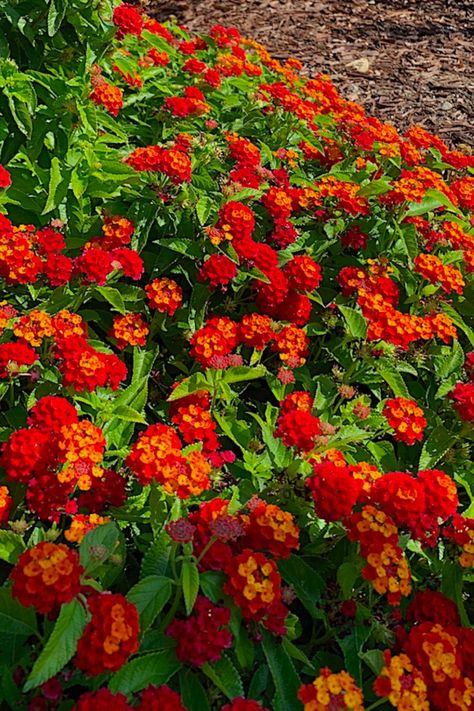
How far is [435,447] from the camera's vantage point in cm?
289

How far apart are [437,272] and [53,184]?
1815 millimetres

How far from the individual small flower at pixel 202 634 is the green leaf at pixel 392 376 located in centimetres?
150

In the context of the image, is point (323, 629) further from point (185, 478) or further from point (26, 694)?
point (26, 694)

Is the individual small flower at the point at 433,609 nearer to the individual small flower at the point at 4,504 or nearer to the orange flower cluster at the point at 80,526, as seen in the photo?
the orange flower cluster at the point at 80,526

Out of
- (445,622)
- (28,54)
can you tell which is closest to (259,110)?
(28,54)

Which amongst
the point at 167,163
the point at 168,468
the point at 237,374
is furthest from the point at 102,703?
the point at 167,163

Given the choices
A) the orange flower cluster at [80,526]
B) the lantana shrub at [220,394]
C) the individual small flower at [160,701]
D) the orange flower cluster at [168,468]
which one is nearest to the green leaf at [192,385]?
the lantana shrub at [220,394]

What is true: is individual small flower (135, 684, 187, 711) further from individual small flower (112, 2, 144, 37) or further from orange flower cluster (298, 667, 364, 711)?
individual small flower (112, 2, 144, 37)

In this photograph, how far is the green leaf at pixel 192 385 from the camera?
9.03 ft

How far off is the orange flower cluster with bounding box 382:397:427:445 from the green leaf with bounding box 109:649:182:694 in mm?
1275

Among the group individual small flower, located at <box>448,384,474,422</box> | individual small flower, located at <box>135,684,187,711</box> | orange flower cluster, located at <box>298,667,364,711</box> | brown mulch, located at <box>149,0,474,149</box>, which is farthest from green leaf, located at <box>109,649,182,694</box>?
brown mulch, located at <box>149,0,474,149</box>

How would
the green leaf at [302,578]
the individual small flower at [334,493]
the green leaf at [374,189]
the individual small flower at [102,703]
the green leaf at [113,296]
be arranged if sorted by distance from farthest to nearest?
the green leaf at [374,189] < the green leaf at [113,296] < the green leaf at [302,578] < the individual small flower at [334,493] < the individual small flower at [102,703]

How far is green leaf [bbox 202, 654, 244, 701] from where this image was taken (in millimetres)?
1844

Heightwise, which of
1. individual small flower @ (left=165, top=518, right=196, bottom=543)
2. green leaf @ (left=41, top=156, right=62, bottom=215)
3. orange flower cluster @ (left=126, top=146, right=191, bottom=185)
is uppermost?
orange flower cluster @ (left=126, top=146, right=191, bottom=185)
